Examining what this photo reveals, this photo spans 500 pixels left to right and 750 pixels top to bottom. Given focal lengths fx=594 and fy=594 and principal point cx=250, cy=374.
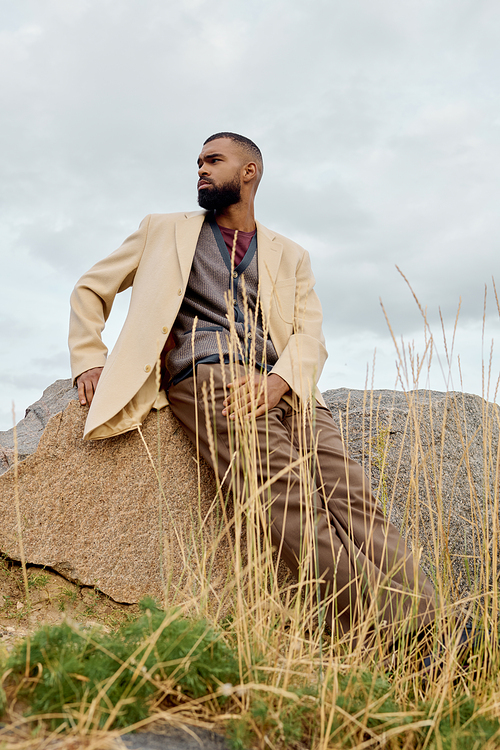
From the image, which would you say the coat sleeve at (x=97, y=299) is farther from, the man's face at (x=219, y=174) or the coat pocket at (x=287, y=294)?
the coat pocket at (x=287, y=294)

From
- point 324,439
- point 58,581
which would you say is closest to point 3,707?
point 58,581

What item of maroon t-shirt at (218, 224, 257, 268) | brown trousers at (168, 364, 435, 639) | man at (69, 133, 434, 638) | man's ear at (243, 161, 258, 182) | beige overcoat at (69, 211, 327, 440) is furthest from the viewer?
man's ear at (243, 161, 258, 182)

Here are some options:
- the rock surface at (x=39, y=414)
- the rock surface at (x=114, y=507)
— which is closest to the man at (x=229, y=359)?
the rock surface at (x=114, y=507)

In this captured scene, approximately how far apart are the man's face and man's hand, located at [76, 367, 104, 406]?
1.04 m

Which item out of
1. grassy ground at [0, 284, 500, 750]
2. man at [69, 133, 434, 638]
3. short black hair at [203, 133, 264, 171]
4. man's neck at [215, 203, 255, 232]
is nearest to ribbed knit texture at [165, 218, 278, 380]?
man at [69, 133, 434, 638]

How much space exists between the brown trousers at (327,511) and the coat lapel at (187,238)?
549mm

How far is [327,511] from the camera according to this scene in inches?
86.5

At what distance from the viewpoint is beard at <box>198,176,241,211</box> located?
3.02 m

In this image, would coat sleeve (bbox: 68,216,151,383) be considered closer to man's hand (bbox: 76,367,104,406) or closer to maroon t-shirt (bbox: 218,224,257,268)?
man's hand (bbox: 76,367,104,406)

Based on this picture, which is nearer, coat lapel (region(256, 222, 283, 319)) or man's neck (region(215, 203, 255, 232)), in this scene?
coat lapel (region(256, 222, 283, 319))

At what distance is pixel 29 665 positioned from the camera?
126 centimetres

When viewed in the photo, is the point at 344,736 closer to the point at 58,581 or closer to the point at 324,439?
the point at 324,439

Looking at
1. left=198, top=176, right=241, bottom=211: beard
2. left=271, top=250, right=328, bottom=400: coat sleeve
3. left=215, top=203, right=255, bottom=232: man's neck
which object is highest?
left=198, top=176, right=241, bottom=211: beard

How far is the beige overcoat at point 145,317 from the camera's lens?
2529mm
